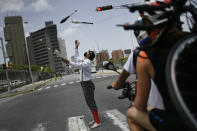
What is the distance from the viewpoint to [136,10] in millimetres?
1372

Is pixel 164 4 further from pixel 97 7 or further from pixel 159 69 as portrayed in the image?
pixel 97 7

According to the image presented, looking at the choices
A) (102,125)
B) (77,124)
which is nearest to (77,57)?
(77,124)

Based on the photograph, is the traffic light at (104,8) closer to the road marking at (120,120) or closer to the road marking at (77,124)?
the road marking at (120,120)

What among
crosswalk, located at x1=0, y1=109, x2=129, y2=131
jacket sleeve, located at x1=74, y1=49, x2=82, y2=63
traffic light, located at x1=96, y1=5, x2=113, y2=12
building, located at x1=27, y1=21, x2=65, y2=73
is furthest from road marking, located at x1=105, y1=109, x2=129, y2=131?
building, located at x1=27, y1=21, x2=65, y2=73

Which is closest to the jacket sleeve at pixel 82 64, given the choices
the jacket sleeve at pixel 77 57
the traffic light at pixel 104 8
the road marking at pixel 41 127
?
the jacket sleeve at pixel 77 57

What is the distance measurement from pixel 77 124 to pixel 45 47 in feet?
534

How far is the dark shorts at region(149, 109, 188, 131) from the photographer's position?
52.8 inches

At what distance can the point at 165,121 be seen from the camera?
1.40 m

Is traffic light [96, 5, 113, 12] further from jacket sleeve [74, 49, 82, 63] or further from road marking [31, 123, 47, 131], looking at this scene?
road marking [31, 123, 47, 131]

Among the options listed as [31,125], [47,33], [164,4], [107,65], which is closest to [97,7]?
[31,125]

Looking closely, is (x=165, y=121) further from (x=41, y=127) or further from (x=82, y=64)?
(x=41, y=127)

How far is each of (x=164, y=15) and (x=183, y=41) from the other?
24 centimetres

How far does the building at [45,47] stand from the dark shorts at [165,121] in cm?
15629

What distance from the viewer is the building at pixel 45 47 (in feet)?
529
